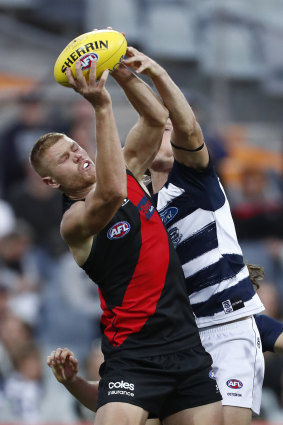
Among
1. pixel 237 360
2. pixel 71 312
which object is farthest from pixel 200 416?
pixel 71 312

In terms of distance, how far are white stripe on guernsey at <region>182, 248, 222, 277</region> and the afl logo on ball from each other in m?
1.37

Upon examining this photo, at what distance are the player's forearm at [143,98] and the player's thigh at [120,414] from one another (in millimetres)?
1565

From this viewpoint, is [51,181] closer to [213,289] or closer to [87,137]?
[213,289]

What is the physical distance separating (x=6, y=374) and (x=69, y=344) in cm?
93

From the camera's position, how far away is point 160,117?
453 centimetres

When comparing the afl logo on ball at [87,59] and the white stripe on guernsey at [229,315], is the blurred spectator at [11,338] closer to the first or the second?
the white stripe on guernsey at [229,315]

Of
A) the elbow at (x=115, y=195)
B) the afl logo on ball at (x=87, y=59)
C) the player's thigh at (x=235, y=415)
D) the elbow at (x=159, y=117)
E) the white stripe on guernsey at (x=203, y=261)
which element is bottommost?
the player's thigh at (x=235, y=415)

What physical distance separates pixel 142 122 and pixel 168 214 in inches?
23.9

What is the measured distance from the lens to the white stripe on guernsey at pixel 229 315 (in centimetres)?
473

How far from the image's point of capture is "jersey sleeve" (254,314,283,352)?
5.04 meters

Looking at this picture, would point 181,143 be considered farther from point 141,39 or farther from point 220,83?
point 141,39

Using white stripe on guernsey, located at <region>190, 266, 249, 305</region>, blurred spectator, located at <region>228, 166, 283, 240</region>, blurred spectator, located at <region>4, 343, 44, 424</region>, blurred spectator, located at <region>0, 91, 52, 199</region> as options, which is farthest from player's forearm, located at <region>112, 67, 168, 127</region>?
blurred spectator, located at <region>0, 91, 52, 199</region>

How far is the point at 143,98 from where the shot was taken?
4508mm

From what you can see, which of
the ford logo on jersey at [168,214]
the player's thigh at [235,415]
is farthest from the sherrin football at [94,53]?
the player's thigh at [235,415]
